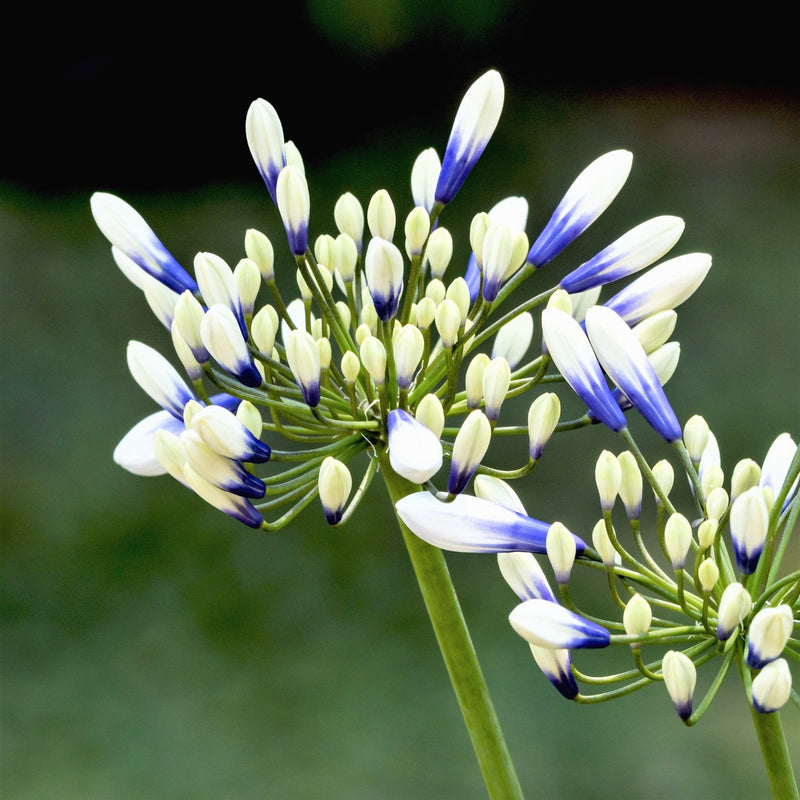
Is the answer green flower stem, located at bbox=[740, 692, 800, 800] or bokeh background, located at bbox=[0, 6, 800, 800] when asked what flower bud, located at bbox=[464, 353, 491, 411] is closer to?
green flower stem, located at bbox=[740, 692, 800, 800]

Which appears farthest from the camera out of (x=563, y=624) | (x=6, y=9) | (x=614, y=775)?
(x=6, y=9)

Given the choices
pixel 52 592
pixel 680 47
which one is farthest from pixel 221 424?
pixel 680 47

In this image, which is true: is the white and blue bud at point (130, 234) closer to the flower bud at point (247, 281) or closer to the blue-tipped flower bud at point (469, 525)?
the flower bud at point (247, 281)

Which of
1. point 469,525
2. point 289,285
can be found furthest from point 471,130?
point 289,285

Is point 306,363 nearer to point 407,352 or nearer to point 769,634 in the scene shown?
point 407,352

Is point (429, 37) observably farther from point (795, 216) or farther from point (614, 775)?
point (614, 775)

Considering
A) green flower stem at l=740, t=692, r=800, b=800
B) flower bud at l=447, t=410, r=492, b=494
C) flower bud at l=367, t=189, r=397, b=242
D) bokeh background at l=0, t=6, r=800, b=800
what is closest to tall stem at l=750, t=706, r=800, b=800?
green flower stem at l=740, t=692, r=800, b=800

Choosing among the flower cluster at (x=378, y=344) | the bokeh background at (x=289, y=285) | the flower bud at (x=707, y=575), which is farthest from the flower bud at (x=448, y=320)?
the bokeh background at (x=289, y=285)
